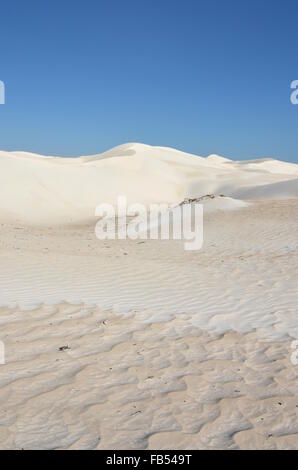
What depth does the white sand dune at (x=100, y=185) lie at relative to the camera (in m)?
21.5

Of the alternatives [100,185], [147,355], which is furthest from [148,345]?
[100,185]

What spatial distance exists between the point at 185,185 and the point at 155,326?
28.1 m

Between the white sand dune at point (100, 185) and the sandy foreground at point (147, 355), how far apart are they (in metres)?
12.7

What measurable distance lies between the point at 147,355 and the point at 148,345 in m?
0.26

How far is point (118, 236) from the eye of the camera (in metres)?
13.8

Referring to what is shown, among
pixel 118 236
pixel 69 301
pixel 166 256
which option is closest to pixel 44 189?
pixel 118 236

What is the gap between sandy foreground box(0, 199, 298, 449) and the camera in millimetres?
3072

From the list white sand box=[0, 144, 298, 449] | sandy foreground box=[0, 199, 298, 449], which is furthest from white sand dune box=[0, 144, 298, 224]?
sandy foreground box=[0, 199, 298, 449]

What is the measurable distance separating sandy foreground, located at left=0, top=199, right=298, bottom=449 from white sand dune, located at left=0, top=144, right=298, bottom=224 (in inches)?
499

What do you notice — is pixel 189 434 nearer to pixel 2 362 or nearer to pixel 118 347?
pixel 118 347

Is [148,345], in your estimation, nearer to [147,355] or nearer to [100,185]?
[147,355]

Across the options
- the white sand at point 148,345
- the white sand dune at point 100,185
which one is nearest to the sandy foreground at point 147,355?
the white sand at point 148,345

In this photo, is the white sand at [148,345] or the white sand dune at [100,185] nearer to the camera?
the white sand at [148,345]

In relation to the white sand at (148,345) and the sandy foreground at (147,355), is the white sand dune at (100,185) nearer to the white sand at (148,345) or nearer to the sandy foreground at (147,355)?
the white sand at (148,345)
